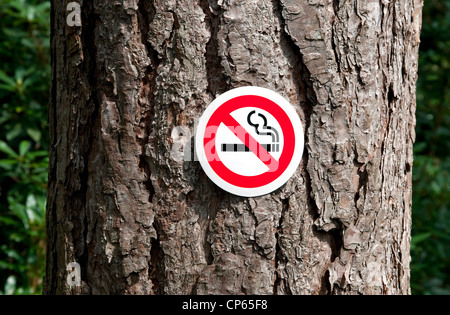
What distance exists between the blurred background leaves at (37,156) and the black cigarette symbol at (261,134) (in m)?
2.00

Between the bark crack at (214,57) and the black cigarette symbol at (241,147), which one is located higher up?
the bark crack at (214,57)

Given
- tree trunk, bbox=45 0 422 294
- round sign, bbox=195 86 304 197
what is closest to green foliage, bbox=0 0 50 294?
tree trunk, bbox=45 0 422 294

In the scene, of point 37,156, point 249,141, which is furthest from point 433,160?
point 249,141

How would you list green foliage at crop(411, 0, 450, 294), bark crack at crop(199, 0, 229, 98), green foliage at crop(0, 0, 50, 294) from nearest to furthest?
bark crack at crop(199, 0, 229, 98)
green foliage at crop(0, 0, 50, 294)
green foliage at crop(411, 0, 450, 294)

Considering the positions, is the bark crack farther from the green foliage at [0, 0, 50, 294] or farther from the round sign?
the green foliage at [0, 0, 50, 294]

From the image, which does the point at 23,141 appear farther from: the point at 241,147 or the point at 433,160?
the point at 433,160

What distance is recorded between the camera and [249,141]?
1125 mm

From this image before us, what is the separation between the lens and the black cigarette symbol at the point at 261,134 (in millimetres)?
1126

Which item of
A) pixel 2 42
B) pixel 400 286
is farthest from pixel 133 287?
pixel 2 42

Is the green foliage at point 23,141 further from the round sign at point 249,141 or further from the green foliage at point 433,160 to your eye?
the green foliage at point 433,160

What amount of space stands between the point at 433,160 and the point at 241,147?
3.07 meters

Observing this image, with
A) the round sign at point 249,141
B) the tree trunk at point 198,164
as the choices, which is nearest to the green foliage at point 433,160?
the tree trunk at point 198,164

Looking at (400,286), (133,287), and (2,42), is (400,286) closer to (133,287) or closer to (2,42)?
(133,287)

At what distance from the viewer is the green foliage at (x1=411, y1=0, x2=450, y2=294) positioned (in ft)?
11.0
